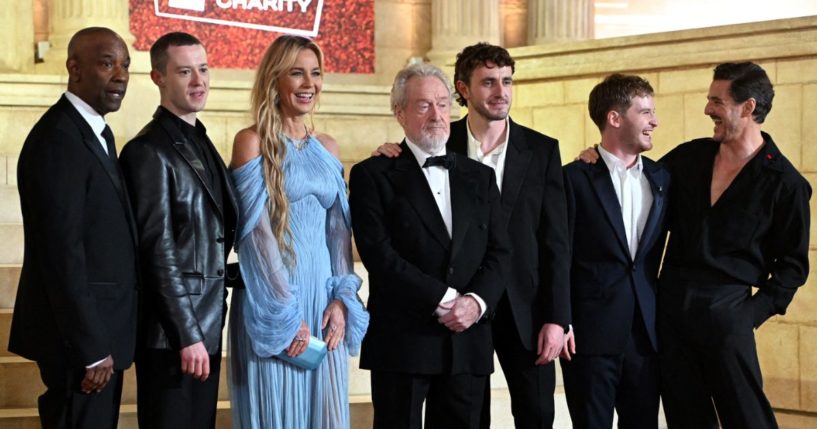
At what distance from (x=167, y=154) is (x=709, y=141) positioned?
2.21 meters

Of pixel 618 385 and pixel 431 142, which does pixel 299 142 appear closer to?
pixel 431 142

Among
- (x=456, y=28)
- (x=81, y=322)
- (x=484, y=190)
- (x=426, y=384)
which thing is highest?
(x=456, y=28)

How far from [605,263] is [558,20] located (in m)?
5.59

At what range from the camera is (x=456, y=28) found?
33.2ft

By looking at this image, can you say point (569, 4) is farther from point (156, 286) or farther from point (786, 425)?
point (156, 286)

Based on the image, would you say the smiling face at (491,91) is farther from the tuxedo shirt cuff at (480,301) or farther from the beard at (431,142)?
the tuxedo shirt cuff at (480,301)

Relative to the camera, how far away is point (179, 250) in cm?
418

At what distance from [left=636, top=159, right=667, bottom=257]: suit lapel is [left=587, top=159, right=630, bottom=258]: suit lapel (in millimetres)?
78

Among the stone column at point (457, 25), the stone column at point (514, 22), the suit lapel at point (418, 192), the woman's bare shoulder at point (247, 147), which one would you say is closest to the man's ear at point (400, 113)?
the suit lapel at point (418, 192)

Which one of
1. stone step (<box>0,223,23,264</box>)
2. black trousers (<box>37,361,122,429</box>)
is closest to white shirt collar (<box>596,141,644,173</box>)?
black trousers (<box>37,361,122,429</box>)

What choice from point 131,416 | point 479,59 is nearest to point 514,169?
point 479,59

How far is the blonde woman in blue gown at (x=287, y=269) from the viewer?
438cm

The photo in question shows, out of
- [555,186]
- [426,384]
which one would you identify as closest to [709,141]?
[555,186]

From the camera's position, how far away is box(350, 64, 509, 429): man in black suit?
445cm
